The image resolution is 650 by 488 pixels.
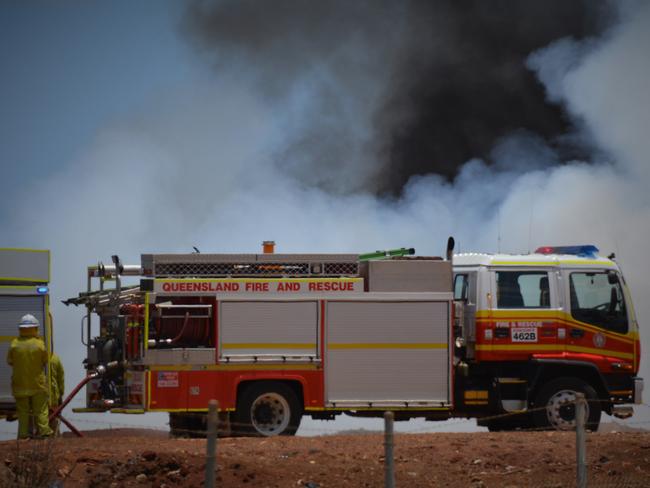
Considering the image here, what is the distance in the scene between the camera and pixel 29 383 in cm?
1741

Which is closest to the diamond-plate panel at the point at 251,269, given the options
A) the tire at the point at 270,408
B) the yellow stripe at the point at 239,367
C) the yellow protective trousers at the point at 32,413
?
the yellow stripe at the point at 239,367

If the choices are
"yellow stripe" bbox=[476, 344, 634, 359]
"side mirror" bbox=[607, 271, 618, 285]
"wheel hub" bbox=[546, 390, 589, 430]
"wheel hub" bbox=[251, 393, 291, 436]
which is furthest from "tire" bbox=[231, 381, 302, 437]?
"side mirror" bbox=[607, 271, 618, 285]

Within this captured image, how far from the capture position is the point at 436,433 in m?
18.3

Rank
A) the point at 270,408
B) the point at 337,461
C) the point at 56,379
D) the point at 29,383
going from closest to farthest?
the point at 337,461, the point at 29,383, the point at 270,408, the point at 56,379

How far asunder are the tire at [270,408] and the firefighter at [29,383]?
2.76m

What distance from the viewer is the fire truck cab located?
18953mm

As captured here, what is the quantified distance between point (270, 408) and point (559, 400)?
444 cm

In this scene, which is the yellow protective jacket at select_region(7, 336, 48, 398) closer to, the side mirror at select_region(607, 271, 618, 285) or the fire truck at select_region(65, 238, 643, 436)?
the fire truck at select_region(65, 238, 643, 436)

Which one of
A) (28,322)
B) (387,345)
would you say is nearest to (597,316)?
(387,345)

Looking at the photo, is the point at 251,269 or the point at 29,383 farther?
the point at 251,269

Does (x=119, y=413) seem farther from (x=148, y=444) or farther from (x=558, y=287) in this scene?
(x=558, y=287)

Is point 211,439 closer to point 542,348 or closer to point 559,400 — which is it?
point 542,348

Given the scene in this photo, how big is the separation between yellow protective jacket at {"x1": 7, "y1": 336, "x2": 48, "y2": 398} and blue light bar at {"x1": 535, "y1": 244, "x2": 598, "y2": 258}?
7917 millimetres

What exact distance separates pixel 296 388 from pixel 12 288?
4.66 metres
